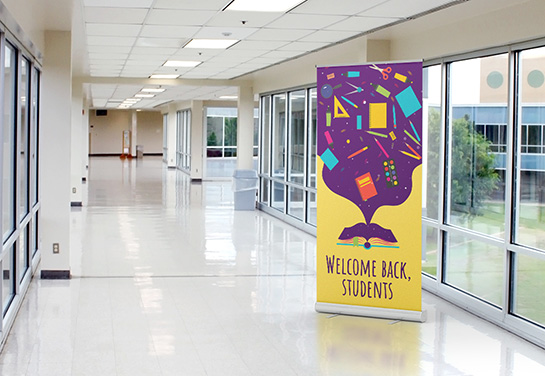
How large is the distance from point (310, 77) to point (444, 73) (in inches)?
214

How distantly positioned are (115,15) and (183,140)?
24.4 metres

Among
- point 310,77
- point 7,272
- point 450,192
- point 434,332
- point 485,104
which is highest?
point 310,77

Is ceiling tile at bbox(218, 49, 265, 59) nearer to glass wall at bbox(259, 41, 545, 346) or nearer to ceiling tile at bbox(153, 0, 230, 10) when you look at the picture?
glass wall at bbox(259, 41, 545, 346)

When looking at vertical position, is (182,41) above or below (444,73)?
above

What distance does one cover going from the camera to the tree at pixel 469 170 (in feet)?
26.2

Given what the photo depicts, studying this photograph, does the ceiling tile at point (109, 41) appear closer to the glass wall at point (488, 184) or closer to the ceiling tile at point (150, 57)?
the ceiling tile at point (150, 57)

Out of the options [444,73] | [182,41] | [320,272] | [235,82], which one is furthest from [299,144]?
[320,272]

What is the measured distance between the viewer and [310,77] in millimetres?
13898

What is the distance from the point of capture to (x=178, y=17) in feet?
27.9

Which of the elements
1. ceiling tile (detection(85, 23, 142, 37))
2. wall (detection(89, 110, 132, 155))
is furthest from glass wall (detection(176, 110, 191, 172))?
ceiling tile (detection(85, 23, 142, 37))

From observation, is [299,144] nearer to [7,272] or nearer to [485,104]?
[485,104]

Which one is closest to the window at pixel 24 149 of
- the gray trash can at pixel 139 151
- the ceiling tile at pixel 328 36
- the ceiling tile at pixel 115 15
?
the ceiling tile at pixel 115 15

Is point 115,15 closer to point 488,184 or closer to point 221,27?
point 221,27

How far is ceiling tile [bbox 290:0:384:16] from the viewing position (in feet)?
24.3
